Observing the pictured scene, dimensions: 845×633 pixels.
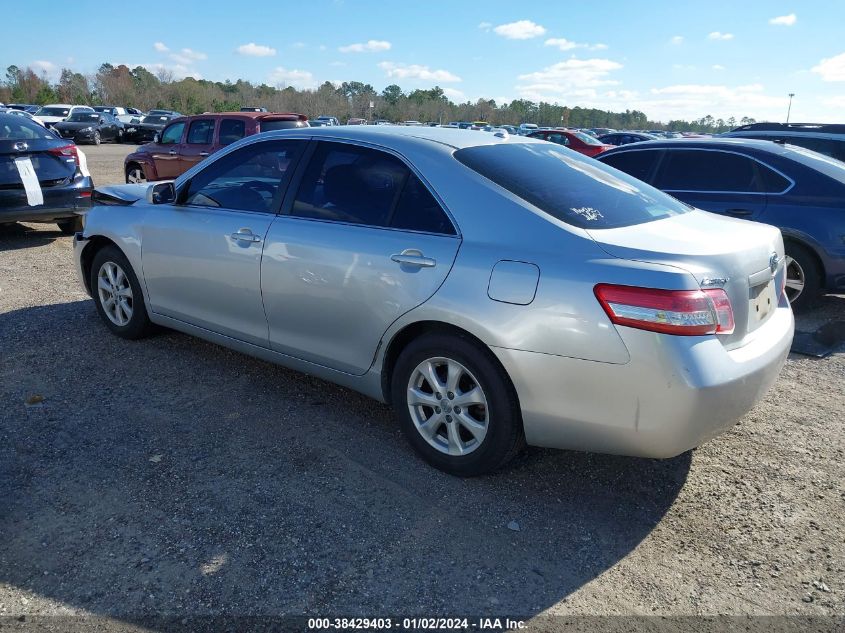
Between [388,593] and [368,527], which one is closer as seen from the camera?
[388,593]

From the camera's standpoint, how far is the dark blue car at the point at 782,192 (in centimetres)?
605

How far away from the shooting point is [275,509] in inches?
120

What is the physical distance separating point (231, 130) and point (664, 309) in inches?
426

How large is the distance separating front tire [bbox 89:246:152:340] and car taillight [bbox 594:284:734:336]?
138 inches

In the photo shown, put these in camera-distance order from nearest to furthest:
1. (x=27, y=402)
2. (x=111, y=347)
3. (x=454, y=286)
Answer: (x=454, y=286) → (x=27, y=402) → (x=111, y=347)

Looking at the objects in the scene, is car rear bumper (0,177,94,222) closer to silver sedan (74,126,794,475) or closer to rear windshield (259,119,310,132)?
rear windshield (259,119,310,132)

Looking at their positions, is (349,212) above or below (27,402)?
above

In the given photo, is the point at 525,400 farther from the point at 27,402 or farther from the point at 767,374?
the point at 27,402

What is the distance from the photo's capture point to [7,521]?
2.91 meters

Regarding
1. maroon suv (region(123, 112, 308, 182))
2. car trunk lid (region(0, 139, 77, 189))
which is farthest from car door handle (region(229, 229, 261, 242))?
maroon suv (region(123, 112, 308, 182))

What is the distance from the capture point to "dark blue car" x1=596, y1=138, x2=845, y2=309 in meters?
6.05

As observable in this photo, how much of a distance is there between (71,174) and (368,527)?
7.58 meters

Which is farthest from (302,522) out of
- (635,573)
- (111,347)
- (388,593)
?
(111,347)

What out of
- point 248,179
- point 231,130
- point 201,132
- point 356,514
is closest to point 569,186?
point 356,514
